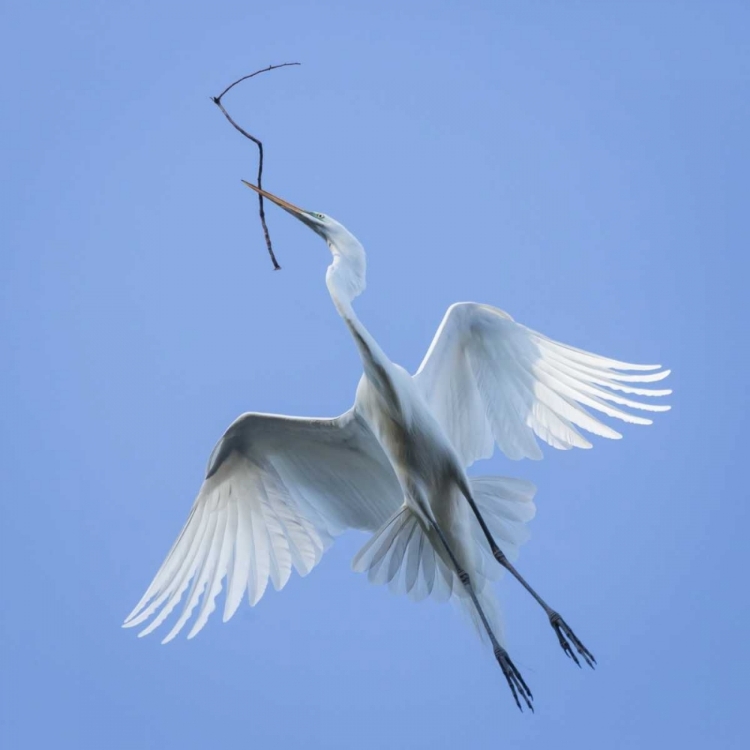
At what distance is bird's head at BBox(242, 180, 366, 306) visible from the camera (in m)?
7.41

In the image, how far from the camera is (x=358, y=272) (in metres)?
7.58

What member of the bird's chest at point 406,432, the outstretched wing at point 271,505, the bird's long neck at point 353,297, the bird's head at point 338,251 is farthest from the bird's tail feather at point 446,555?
the bird's head at point 338,251

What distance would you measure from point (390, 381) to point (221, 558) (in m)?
1.67

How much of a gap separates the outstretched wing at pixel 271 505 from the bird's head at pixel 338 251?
35.5 inches

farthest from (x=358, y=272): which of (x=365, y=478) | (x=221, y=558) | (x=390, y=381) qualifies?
(x=221, y=558)

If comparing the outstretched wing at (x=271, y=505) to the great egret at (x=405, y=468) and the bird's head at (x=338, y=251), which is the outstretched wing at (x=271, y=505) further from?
the bird's head at (x=338, y=251)

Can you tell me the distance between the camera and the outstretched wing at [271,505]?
26.3 ft

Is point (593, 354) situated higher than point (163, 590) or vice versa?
point (593, 354)

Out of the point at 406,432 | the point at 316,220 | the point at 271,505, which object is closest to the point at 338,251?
the point at 316,220

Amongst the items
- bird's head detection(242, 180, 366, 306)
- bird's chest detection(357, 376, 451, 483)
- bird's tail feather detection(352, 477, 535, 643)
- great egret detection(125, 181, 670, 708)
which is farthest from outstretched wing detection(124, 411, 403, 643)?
bird's head detection(242, 180, 366, 306)

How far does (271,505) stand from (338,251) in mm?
1678

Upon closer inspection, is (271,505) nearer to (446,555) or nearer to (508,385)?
(446,555)

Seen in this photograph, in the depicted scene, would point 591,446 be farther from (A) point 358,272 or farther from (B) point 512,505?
(A) point 358,272

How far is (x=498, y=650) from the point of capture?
290 inches
